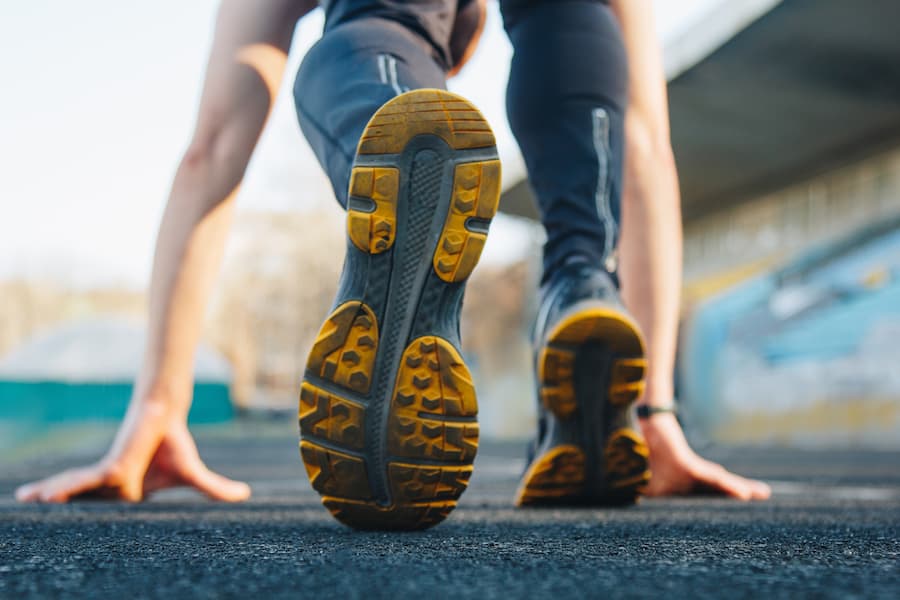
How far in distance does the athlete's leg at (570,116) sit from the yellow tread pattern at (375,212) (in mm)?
409

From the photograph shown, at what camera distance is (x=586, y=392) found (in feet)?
3.90

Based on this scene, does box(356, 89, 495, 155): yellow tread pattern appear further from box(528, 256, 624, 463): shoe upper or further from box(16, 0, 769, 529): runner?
box(528, 256, 624, 463): shoe upper

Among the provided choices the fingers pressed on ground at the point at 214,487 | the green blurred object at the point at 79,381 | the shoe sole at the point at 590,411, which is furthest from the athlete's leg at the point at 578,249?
the green blurred object at the point at 79,381

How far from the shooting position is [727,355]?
10.9 meters

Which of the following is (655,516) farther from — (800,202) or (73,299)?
(73,299)

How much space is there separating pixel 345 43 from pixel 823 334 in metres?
8.98

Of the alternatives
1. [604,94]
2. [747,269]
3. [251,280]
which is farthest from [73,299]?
[604,94]

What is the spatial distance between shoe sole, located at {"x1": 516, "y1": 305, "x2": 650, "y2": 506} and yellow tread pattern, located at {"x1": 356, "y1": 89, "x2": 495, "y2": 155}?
0.97ft

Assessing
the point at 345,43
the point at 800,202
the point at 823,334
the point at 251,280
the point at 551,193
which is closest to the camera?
the point at 345,43

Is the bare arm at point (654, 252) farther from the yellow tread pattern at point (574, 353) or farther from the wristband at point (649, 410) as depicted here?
the yellow tread pattern at point (574, 353)

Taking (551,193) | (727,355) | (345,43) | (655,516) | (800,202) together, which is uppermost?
(800,202)

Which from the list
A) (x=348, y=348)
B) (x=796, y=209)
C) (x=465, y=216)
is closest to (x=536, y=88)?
(x=465, y=216)

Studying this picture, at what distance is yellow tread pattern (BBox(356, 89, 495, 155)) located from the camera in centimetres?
92

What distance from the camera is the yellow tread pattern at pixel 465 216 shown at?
92cm
